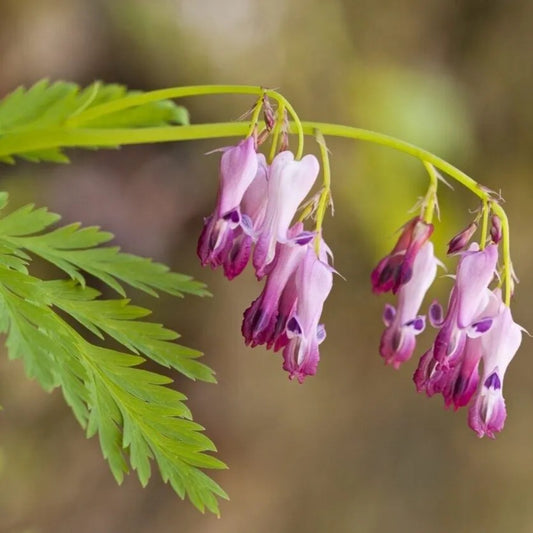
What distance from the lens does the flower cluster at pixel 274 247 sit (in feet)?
3.91

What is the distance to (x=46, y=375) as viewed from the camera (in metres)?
1.07

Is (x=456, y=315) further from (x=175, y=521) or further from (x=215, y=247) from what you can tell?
(x=175, y=521)

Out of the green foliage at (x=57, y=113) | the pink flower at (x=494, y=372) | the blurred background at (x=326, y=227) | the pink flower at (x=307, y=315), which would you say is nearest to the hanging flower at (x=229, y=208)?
the pink flower at (x=307, y=315)

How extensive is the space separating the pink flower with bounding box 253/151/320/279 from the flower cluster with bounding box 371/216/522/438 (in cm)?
22

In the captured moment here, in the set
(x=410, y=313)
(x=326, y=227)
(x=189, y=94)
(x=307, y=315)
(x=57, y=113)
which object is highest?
(x=326, y=227)

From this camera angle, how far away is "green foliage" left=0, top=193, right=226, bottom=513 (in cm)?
114

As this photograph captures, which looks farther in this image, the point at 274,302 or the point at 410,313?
the point at 410,313

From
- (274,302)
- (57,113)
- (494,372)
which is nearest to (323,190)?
(274,302)

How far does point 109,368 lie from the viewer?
4.10 ft

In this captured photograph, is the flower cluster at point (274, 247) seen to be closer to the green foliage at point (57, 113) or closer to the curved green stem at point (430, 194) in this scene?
the curved green stem at point (430, 194)

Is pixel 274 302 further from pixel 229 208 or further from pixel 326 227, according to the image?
pixel 326 227

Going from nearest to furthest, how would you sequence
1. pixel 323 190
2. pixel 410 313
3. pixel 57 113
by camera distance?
1. pixel 323 190
2. pixel 410 313
3. pixel 57 113

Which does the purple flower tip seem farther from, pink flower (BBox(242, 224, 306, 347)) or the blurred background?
the blurred background

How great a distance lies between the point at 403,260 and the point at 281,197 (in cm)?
27
